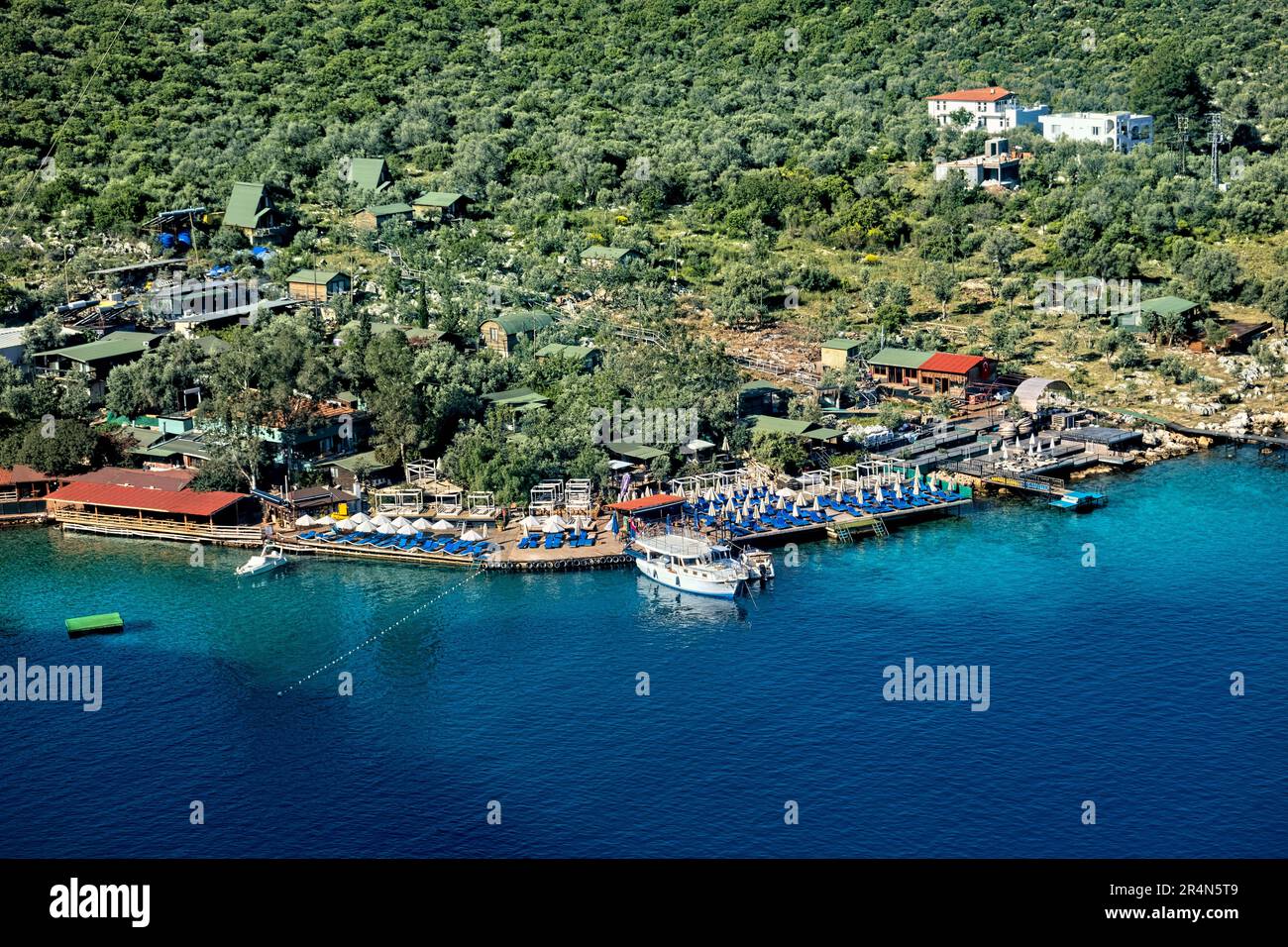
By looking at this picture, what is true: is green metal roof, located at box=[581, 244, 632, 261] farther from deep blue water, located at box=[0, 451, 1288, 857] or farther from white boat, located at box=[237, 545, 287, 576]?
white boat, located at box=[237, 545, 287, 576]

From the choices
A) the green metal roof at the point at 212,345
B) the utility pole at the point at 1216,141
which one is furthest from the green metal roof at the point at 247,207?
the utility pole at the point at 1216,141

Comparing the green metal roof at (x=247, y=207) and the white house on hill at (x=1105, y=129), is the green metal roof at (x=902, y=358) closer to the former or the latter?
the white house on hill at (x=1105, y=129)

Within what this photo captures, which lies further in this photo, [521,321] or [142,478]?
[521,321]

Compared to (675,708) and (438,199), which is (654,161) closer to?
(438,199)

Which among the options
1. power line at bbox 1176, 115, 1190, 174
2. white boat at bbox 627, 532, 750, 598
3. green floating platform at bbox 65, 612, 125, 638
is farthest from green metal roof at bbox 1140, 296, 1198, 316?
green floating platform at bbox 65, 612, 125, 638

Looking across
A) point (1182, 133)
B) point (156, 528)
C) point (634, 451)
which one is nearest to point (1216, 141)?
point (1182, 133)
